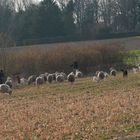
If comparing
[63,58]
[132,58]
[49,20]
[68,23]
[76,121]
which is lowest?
[132,58]

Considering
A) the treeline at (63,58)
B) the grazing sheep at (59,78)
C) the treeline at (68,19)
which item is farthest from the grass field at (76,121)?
the treeline at (68,19)

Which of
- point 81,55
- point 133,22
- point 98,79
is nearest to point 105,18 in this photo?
point 133,22

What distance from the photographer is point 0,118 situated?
1775cm

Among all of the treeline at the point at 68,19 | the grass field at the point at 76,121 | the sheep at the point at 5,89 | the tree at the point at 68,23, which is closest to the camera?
the grass field at the point at 76,121

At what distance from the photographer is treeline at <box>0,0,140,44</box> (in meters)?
89.0

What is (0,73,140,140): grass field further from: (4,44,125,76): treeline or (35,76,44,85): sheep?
(4,44,125,76): treeline

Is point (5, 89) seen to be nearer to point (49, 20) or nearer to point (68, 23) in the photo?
point (49, 20)

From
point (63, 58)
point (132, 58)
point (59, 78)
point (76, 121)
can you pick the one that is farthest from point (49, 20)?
point (76, 121)

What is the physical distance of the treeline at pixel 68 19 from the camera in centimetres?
8900

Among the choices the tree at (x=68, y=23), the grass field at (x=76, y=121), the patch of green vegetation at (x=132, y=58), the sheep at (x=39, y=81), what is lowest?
the patch of green vegetation at (x=132, y=58)

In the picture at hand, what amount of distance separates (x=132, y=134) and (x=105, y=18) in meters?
106

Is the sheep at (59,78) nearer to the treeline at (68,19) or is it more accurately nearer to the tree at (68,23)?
the treeline at (68,19)

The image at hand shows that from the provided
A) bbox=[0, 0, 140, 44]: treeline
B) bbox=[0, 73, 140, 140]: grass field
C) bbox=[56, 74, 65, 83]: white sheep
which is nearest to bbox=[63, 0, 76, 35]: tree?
bbox=[0, 0, 140, 44]: treeline

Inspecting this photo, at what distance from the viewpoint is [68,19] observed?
316 ft
